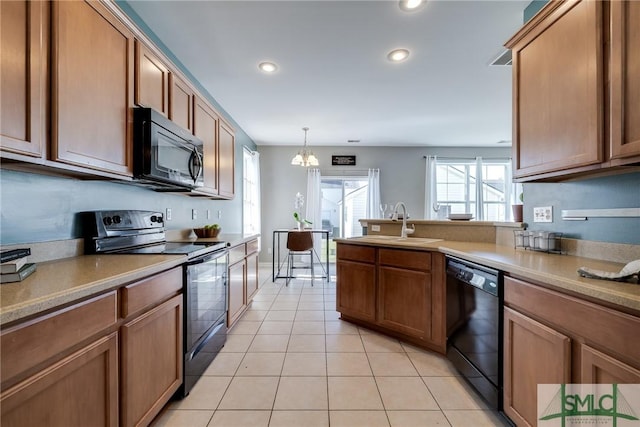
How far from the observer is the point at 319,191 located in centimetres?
544

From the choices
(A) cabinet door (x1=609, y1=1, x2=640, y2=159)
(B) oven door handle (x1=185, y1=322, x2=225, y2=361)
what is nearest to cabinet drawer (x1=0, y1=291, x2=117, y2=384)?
(B) oven door handle (x1=185, y1=322, x2=225, y2=361)

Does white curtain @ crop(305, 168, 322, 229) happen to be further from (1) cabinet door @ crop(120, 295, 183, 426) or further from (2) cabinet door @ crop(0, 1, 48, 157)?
(2) cabinet door @ crop(0, 1, 48, 157)

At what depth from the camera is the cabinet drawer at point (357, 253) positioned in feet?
7.86

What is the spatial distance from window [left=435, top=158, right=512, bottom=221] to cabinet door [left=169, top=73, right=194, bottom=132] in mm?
4890

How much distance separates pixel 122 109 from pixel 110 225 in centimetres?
68

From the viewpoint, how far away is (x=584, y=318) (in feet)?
3.04

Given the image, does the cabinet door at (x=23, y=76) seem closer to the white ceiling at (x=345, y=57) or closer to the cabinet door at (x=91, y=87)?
the cabinet door at (x=91, y=87)

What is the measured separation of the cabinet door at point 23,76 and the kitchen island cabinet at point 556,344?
2.08 meters

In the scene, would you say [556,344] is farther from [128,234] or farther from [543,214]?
[128,234]

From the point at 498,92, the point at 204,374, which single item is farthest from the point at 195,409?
the point at 498,92

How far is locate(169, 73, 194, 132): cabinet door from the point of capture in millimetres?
1870

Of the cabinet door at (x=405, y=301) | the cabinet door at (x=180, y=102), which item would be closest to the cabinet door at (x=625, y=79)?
the cabinet door at (x=405, y=301)

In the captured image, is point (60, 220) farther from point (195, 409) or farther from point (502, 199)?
point (502, 199)

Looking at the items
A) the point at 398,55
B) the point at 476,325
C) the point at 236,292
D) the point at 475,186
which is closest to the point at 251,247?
the point at 236,292
